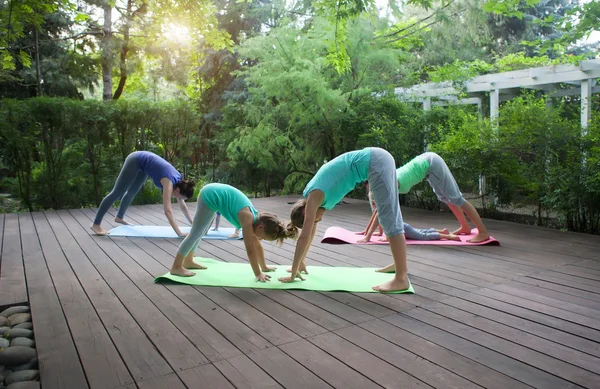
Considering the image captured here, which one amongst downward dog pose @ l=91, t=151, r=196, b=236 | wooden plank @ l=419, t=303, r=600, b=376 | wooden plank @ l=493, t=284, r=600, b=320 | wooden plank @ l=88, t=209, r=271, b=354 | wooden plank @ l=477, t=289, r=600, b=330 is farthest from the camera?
downward dog pose @ l=91, t=151, r=196, b=236

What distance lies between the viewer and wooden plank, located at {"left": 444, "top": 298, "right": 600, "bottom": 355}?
2340 mm

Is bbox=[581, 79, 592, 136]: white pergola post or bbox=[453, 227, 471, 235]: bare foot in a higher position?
bbox=[581, 79, 592, 136]: white pergola post

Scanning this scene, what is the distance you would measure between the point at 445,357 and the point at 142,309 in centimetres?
182

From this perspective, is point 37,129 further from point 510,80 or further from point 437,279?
point 510,80

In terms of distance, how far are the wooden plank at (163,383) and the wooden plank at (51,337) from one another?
173 mm

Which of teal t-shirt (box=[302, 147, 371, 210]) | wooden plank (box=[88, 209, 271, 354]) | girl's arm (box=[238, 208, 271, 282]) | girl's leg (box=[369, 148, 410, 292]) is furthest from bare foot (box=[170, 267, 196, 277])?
girl's leg (box=[369, 148, 410, 292])

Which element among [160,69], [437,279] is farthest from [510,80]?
[160,69]

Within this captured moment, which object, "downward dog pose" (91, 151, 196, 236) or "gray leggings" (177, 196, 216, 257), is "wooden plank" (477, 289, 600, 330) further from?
"downward dog pose" (91, 151, 196, 236)

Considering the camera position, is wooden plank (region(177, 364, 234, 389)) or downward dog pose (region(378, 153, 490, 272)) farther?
downward dog pose (region(378, 153, 490, 272))

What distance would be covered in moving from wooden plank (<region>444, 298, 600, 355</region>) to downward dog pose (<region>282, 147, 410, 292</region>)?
1.46 feet

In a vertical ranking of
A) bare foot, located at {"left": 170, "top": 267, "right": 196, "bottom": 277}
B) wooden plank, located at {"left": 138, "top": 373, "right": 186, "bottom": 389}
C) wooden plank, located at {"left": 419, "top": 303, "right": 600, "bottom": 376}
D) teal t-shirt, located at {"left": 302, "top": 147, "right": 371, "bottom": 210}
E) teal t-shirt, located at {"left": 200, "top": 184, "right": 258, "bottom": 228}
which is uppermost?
teal t-shirt, located at {"left": 302, "top": 147, "right": 371, "bottom": 210}

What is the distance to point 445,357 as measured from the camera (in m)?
2.22

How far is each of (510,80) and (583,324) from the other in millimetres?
6519

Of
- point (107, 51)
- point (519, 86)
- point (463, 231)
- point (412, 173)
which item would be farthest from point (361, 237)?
point (107, 51)
